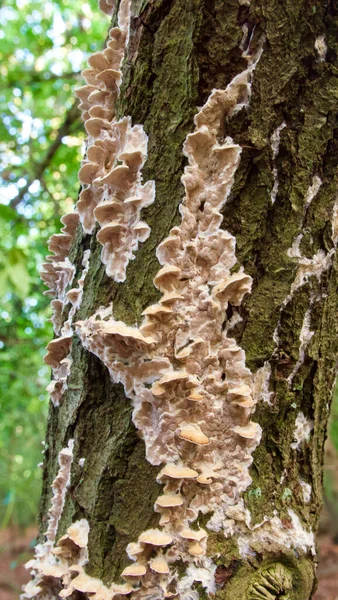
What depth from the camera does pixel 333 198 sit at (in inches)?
50.6

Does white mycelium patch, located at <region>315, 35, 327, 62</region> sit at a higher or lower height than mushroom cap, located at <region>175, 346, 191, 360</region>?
higher

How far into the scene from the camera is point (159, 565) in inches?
45.4

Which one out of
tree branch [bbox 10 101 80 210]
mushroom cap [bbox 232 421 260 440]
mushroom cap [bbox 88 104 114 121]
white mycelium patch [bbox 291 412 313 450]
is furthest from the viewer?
tree branch [bbox 10 101 80 210]

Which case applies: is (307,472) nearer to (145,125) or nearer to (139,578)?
(139,578)

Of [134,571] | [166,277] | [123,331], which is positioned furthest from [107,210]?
[134,571]

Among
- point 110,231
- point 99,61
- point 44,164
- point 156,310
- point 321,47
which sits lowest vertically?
point 156,310

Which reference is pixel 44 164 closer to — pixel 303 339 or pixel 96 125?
pixel 96 125

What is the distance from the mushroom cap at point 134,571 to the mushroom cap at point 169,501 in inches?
6.8

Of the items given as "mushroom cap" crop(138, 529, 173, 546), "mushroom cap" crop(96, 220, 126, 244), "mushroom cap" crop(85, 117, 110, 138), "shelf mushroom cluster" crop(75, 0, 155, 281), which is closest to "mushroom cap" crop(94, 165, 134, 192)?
"shelf mushroom cluster" crop(75, 0, 155, 281)

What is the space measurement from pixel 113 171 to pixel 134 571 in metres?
1.12

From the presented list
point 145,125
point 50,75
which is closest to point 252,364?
point 145,125

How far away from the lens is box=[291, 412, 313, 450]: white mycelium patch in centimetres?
132

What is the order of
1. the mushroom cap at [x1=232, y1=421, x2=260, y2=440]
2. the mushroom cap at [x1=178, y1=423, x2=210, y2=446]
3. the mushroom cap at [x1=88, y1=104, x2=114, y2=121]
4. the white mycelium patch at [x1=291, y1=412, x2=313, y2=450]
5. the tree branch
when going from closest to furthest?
the mushroom cap at [x1=178, y1=423, x2=210, y2=446] < the mushroom cap at [x1=232, y1=421, x2=260, y2=440] < the white mycelium patch at [x1=291, y1=412, x2=313, y2=450] < the mushroom cap at [x1=88, y1=104, x2=114, y2=121] < the tree branch

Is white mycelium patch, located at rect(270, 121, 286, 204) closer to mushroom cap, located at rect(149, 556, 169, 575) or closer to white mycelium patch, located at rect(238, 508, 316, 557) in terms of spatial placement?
white mycelium patch, located at rect(238, 508, 316, 557)
